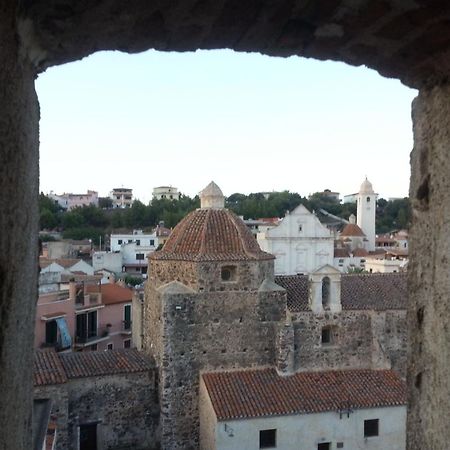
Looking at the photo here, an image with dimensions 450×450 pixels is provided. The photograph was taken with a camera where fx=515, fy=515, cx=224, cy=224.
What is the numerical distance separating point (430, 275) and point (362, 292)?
499 inches

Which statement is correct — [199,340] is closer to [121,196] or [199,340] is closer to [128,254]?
[128,254]

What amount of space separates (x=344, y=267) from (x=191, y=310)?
2872cm

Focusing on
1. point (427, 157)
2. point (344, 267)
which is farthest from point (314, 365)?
point (344, 267)

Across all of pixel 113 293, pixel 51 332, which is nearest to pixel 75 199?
pixel 113 293

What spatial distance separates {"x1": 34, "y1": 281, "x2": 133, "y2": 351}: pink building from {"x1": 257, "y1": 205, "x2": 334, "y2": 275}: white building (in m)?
12.8

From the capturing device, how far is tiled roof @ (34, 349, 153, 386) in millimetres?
11883

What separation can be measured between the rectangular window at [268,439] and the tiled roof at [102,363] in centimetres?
328

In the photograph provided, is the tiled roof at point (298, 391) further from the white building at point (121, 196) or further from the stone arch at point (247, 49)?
the white building at point (121, 196)

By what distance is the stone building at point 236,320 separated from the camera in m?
12.7

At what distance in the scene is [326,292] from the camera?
547 inches

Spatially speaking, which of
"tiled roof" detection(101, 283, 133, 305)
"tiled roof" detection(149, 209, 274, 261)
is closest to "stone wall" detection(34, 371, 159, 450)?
"tiled roof" detection(149, 209, 274, 261)

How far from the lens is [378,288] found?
14664mm

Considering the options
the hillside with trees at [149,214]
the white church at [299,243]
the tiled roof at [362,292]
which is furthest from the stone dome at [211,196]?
the hillside with trees at [149,214]

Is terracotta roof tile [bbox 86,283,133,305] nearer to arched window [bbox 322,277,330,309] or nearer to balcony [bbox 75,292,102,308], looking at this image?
balcony [bbox 75,292,102,308]
